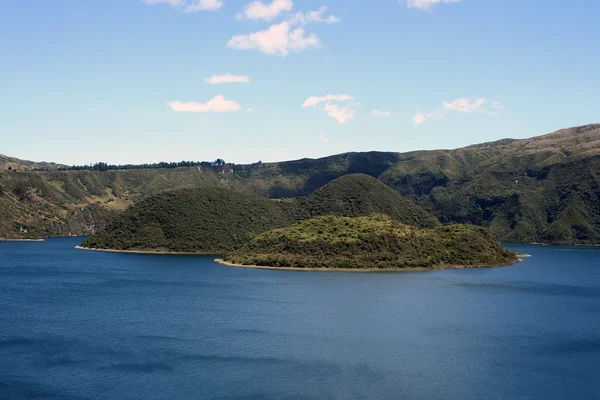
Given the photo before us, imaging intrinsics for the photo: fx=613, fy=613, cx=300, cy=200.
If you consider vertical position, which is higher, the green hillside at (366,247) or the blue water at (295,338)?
the green hillside at (366,247)

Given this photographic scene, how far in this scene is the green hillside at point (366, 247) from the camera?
489 feet

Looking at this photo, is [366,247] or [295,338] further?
[366,247]

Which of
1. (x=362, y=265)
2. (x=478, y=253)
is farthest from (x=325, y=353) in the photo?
(x=478, y=253)

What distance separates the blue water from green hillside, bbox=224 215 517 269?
1899cm

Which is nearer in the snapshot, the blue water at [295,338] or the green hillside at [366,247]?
the blue water at [295,338]

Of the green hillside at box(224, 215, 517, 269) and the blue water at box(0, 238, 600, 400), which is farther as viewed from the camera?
the green hillside at box(224, 215, 517, 269)

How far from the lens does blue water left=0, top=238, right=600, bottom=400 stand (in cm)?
5691

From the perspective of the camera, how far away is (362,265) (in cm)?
14600

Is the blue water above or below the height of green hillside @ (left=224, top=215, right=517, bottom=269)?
below

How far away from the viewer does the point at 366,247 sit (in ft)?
495

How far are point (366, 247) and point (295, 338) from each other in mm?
78995

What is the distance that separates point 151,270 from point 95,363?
269ft

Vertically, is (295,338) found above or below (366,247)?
below

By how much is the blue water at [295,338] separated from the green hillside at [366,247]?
18989 millimetres
